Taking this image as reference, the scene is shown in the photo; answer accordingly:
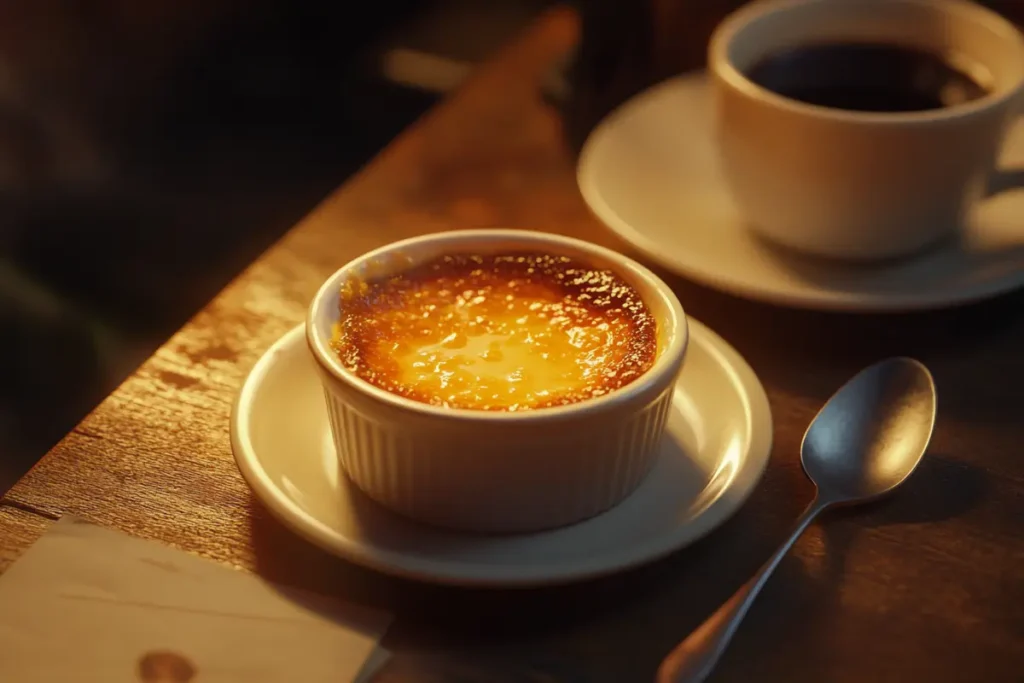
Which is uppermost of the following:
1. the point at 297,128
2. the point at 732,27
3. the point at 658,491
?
the point at 732,27

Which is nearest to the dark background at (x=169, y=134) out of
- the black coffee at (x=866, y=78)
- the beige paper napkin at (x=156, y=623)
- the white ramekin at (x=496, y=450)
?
the black coffee at (x=866, y=78)

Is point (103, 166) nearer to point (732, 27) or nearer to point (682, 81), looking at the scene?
point (682, 81)

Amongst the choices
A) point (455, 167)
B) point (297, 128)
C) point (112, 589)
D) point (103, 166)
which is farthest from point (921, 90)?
point (297, 128)

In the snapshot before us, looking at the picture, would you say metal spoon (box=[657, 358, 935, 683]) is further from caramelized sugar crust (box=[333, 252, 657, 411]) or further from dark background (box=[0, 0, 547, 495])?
dark background (box=[0, 0, 547, 495])

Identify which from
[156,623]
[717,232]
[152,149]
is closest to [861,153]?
[717,232]

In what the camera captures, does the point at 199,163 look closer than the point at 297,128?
Yes

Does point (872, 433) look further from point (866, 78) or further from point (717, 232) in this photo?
point (866, 78)

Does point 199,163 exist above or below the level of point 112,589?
below
